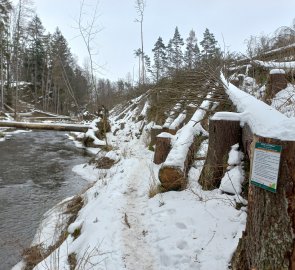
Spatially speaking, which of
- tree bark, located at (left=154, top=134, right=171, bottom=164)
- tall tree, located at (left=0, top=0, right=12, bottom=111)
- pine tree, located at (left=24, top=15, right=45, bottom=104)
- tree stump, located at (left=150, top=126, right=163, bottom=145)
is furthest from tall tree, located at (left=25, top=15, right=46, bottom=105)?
tree bark, located at (left=154, top=134, right=171, bottom=164)

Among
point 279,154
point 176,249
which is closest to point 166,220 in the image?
point 176,249

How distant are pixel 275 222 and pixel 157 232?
74.9 inches

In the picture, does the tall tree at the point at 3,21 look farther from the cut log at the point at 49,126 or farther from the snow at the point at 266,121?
the snow at the point at 266,121

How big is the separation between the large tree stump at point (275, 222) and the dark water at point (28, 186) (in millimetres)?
3321

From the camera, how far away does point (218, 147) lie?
14.7ft

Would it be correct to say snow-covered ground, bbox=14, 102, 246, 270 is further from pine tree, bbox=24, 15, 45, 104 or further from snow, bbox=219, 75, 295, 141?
pine tree, bbox=24, 15, 45, 104

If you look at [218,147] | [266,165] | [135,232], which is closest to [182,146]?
[218,147]

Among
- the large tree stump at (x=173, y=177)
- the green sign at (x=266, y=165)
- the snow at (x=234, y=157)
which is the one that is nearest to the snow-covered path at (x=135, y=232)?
the large tree stump at (x=173, y=177)

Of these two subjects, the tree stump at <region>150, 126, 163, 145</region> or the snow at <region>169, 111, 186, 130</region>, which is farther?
the tree stump at <region>150, 126, 163, 145</region>

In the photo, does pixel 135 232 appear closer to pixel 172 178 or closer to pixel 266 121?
pixel 172 178

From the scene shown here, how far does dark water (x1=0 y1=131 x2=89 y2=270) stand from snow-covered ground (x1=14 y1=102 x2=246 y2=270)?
1.46 feet

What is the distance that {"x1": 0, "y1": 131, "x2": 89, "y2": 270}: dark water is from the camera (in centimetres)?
495

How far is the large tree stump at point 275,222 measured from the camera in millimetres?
2109

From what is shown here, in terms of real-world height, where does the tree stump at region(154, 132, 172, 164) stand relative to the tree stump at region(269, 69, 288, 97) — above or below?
below
